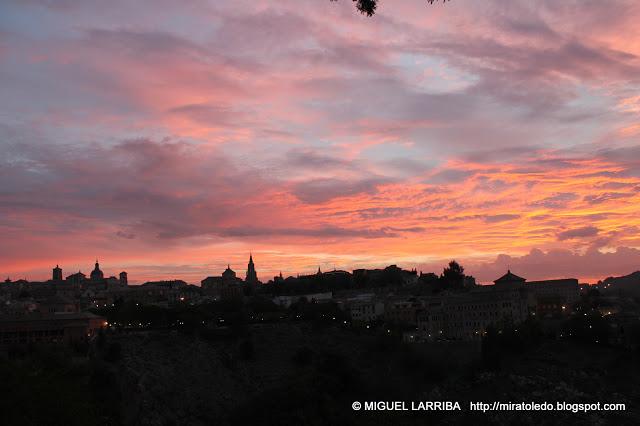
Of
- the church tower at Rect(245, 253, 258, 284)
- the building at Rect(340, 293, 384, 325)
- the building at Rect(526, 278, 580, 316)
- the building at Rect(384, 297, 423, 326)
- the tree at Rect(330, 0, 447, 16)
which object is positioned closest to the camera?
the tree at Rect(330, 0, 447, 16)

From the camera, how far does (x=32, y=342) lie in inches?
2415

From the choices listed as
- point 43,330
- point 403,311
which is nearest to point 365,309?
point 403,311

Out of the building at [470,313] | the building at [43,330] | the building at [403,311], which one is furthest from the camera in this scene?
the building at [403,311]

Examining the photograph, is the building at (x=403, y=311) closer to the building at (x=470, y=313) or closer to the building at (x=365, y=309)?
the building at (x=365, y=309)

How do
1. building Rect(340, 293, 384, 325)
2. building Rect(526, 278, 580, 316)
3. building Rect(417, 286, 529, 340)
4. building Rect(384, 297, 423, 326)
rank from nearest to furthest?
1. building Rect(417, 286, 529, 340)
2. building Rect(384, 297, 423, 326)
3. building Rect(526, 278, 580, 316)
4. building Rect(340, 293, 384, 325)

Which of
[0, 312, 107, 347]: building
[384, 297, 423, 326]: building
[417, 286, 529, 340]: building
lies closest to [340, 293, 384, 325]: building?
[384, 297, 423, 326]: building

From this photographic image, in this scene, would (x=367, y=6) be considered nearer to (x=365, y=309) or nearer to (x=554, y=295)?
(x=365, y=309)

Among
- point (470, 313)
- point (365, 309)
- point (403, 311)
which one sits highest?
point (365, 309)

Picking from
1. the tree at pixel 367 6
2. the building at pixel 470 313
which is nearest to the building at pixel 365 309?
the building at pixel 470 313

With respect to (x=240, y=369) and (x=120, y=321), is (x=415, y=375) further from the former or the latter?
(x=120, y=321)

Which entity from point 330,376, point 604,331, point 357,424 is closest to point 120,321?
point 330,376

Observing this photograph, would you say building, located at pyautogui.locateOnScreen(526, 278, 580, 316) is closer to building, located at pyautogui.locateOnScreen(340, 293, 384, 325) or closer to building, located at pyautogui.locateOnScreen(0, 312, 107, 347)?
building, located at pyautogui.locateOnScreen(340, 293, 384, 325)

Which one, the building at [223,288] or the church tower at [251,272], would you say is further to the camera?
the church tower at [251,272]

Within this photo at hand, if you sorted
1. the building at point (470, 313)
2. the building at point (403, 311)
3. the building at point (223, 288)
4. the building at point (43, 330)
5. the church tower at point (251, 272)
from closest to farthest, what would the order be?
the building at point (43, 330) → the building at point (470, 313) → the building at point (403, 311) → the building at point (223, 288) → the church tower at point (251, 272)
